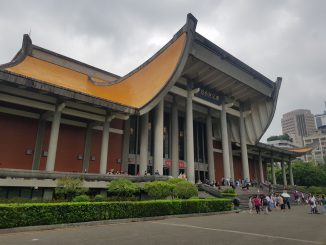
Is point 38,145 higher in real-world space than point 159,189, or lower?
higher

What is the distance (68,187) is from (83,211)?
3.71m

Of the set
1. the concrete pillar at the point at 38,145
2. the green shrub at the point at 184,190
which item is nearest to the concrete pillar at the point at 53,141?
the concrete pillar at the point at 38,145

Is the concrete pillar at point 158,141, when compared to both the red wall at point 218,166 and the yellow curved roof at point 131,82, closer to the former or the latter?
the yellow curved roof at point 131,82

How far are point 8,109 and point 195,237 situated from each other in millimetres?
15117

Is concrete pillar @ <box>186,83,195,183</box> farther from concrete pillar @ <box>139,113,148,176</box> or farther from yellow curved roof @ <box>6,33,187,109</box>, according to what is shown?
yellow curved roof @ <box>6,33,187,109</box>

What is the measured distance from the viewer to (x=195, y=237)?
291 inches

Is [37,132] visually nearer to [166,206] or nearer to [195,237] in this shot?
[166,206]

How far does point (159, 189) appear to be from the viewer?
46.7 feet

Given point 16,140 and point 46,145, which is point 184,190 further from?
point 16,140

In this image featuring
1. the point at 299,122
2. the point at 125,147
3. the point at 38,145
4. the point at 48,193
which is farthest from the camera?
the point at 299,122

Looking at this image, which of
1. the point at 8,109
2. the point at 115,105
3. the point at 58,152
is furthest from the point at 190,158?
the point at 8,109

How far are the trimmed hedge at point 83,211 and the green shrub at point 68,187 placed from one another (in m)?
3.28

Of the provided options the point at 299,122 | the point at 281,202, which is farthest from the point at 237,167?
the point at 299,122

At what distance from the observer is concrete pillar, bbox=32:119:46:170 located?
60.1 ft
